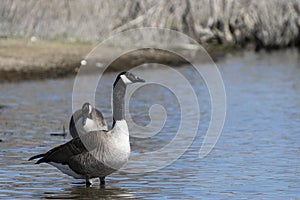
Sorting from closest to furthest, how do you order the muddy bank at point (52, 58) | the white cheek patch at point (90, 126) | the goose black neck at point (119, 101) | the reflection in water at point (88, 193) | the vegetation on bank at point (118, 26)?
the reflection in water at point (88, 193), the goose black neck at point (119, 101), the white cheek patch at point (90, 126), the muddy bank at point (52, 58), the vegetation on bank at point (118, 26)

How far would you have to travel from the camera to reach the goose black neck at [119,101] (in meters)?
10.9

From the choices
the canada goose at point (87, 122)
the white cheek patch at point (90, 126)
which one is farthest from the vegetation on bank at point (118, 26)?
the white cheek patch at point (90, 126)

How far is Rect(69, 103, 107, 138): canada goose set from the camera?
1285 cm

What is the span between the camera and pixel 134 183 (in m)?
11.6

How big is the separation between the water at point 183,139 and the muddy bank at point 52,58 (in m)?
0.87

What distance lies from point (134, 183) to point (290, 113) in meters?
7.16

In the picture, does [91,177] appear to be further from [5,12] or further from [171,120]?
[5,12]

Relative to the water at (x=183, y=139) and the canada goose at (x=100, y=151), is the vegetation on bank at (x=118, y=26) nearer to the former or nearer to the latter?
the water at (x=183, y=139)

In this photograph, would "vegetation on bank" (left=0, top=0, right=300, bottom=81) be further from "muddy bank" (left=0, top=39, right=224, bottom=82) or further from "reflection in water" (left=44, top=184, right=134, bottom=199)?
"reflection in water" (left=44, top=184, right=134, bottom=199)

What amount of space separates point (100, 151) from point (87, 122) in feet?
7.69

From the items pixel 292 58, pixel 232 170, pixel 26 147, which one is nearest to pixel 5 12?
pixel 292 58

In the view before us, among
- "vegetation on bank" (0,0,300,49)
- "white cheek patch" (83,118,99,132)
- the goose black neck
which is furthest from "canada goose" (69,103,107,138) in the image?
"vegetation on bank" (0,0,300,49)

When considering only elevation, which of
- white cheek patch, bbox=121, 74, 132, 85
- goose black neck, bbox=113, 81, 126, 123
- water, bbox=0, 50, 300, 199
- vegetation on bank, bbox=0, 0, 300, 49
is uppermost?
white cheek patch, bbox=121, 74, 132, 85

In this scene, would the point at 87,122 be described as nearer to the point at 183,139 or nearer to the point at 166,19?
the point at 183,139
